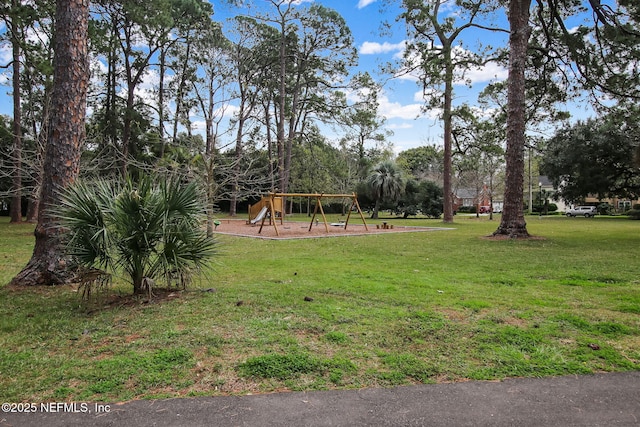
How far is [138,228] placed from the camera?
4.26 m

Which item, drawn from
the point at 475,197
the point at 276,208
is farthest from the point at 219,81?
the point at 475,197

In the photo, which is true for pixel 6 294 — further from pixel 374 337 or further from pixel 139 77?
pixel 139 77

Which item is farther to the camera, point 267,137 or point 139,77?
point 267,137

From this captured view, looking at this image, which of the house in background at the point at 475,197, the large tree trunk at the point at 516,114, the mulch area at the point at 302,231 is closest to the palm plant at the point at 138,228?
the mulch area at the point at 302,231

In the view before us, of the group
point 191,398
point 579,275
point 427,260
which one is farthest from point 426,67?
point 191,398

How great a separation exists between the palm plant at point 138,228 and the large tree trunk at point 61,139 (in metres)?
1.04

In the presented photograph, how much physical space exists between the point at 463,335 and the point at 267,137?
29.5 metres

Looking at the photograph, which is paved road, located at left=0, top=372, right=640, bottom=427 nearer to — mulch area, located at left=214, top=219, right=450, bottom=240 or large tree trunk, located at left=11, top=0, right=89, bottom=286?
large tree trunk, located at left=11, top=0, right=89, bottom=286

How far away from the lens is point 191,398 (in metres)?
2.29

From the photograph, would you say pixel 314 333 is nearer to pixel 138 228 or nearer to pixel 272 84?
pixel 138 228

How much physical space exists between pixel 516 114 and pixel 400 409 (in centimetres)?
1144

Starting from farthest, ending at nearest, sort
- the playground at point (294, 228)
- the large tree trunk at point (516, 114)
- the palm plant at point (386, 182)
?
the palm plant at point (386, 182), the playground at point (294, 228), the large tree trunk at point (516, 114)

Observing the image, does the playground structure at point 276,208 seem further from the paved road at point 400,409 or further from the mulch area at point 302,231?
the paved road at point 400,409

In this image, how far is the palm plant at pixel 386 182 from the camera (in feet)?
99.6
